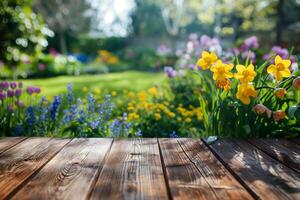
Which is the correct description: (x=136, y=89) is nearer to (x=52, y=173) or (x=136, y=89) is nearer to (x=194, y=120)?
(x=194, y=120)

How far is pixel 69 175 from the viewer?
1.19 m

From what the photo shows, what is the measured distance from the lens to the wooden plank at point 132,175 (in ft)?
3.33

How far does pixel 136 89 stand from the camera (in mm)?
6293

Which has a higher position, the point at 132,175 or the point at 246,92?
the point at 246,92

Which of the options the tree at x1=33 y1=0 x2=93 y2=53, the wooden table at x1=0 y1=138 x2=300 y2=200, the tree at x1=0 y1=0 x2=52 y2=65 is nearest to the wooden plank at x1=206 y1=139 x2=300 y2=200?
the wooden table at x1=0 y1=138 x2=300 y2=200

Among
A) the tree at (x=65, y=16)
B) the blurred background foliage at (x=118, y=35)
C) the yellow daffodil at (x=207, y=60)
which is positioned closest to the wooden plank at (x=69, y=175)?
the yellow daffodil at (x=207, y=60)

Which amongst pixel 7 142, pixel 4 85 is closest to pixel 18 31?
pixel 4 85

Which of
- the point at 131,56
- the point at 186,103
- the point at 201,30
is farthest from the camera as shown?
the point at 201,30

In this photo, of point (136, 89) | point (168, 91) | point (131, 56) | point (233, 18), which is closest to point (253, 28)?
point (233, 18)

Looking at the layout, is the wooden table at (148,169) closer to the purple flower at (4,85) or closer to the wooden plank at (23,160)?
the wooden plank at (23,160)

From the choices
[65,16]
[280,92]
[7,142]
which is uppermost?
[65,16]

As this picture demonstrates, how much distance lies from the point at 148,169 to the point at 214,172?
0.82ft

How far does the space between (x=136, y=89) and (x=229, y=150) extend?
4.76 m

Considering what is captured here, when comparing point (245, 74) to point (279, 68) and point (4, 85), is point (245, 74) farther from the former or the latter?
point (4, 85)
